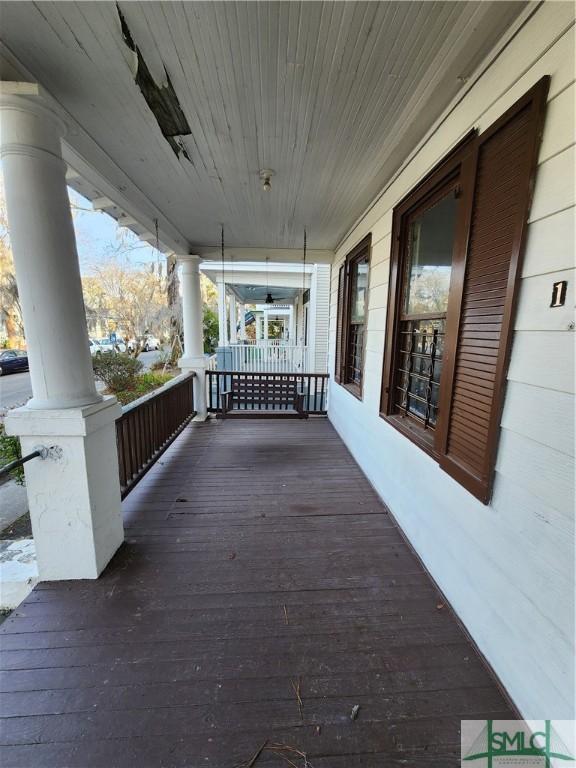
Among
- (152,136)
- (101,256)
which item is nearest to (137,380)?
(152,136)

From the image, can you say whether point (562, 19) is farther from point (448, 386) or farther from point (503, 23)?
point (448, 386)

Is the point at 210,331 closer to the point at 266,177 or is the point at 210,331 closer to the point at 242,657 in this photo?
the point at 266,177

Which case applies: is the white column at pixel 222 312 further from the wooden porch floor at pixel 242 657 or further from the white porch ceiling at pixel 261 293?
the wooden porch floor at pixel 242 657

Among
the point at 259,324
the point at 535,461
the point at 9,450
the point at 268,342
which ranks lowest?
the point at 9,450

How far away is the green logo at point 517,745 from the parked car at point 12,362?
52.4ft

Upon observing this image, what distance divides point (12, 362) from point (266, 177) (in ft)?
49.3

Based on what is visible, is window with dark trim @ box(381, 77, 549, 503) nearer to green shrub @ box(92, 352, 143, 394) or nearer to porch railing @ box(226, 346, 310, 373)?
porch railing @ box(226, 346, 310, 373)

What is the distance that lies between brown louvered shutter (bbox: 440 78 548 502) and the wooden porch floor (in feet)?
2.51

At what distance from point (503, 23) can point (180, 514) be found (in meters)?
3.13

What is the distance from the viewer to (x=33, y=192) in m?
1.43

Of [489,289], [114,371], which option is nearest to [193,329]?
[114,371]

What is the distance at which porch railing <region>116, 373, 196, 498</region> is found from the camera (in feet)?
7.98

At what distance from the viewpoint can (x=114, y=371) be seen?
22.9 ft

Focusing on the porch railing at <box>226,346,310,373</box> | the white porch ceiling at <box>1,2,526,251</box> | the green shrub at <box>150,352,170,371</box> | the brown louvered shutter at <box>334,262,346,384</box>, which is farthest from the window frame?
the green shrub at <box>150,352,170,371</box>
